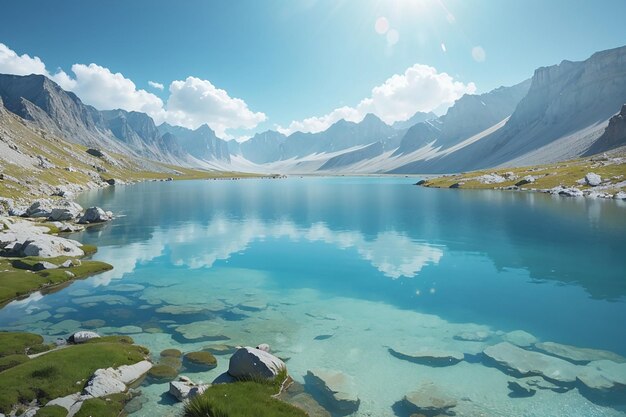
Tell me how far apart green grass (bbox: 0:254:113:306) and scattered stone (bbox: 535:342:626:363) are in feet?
144

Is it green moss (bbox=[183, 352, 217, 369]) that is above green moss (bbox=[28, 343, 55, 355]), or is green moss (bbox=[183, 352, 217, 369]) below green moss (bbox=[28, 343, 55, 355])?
below

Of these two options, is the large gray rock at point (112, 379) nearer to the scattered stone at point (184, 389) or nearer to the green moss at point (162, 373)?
the green moss at point (162, 373)

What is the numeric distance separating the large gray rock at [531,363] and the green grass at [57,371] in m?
22.1

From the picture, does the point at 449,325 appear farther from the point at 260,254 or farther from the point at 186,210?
the point at 186,210

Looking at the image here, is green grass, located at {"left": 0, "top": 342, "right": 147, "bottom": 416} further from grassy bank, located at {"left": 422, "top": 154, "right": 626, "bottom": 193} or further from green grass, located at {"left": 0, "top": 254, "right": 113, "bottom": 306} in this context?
grassy bank, located at {"left": 422, "top": 154, "right": 626, "bottom": 193}

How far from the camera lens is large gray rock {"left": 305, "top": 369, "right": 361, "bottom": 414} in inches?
776

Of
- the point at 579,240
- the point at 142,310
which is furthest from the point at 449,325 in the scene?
the point at 579,240

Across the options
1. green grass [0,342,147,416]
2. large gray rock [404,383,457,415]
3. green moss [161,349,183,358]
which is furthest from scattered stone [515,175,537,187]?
green grass [0,342,147,416]

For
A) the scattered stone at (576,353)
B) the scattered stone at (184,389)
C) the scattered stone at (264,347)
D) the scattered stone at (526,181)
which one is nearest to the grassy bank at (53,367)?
the scattered stone at (184,389)

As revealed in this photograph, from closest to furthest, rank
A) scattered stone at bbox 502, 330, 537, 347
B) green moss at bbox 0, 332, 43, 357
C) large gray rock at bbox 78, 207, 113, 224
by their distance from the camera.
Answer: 1. green moss at bbox 0, 332, 43, 357
2. scattered stone at bbox 502, 330, 537, 347
3. large gray rock at bbox 78, 207, 113, 224

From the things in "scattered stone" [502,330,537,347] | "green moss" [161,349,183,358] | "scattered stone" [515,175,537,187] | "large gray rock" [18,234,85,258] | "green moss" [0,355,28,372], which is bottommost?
"scattered stone" [502,330,537,347]

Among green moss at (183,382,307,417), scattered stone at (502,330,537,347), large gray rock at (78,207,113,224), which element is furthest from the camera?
large gray rock at (78,207,113,224)

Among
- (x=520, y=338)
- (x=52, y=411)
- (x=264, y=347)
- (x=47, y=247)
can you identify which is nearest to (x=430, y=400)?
(x=264, y=347)

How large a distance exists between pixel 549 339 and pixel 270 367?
65.0ft
